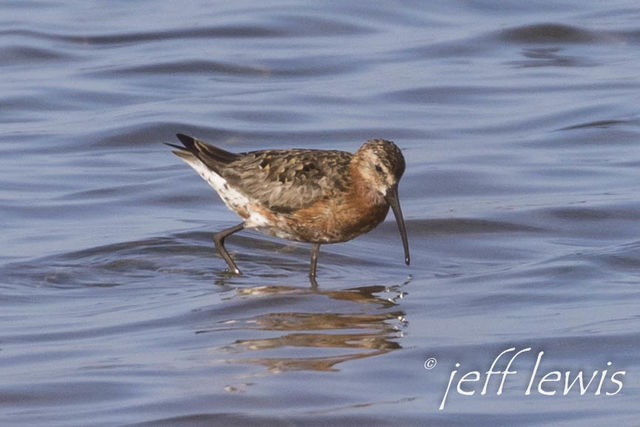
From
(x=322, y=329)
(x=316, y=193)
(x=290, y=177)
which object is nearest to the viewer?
(x=322, y=329)

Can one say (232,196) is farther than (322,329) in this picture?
Yes

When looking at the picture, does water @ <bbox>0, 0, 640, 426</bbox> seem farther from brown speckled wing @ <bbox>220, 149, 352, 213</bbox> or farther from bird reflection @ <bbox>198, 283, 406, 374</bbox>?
brown speckled wing @ <bbox>220, 149, 352, 213</bbox>

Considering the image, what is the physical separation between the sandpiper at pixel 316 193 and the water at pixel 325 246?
36cm

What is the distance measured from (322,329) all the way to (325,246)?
2.69m

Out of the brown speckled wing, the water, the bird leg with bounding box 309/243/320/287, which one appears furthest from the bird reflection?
the brown speckled wing

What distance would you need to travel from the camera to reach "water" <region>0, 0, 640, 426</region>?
759 centimetres

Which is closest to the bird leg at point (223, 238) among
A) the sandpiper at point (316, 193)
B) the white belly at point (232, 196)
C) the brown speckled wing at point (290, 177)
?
the sandpiper at point (316, 193)

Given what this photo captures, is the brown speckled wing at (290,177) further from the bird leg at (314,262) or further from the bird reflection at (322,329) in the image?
the bird reflection at (322,329)

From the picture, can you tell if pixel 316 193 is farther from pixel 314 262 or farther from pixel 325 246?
pixel 325 246

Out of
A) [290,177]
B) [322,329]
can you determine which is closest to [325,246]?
[290,177]

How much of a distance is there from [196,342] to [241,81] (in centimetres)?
964

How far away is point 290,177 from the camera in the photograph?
35.2 feet

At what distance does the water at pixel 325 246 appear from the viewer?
7590 mm

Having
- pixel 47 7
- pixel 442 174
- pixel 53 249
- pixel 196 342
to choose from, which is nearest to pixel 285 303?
pixel 196 342
